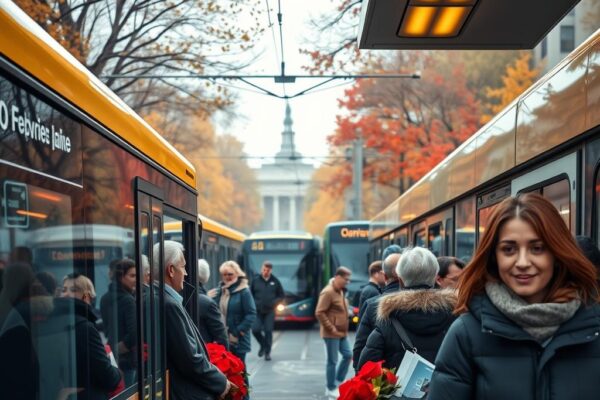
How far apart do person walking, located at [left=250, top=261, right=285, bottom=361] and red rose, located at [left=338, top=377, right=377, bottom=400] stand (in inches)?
583

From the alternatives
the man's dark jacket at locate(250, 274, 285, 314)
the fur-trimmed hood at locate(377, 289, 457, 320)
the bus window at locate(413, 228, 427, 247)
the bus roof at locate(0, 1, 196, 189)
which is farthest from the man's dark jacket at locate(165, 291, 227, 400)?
the man's dark jacket at locate(250, 274, 285, 314)

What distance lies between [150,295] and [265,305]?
1423cm

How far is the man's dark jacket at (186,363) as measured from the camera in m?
6.09

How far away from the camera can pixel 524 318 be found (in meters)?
3.15

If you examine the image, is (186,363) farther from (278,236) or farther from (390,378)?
(278,236)

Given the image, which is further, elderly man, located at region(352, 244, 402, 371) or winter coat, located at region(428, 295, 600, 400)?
elderly man, located at region(352, 244, 402, 371)

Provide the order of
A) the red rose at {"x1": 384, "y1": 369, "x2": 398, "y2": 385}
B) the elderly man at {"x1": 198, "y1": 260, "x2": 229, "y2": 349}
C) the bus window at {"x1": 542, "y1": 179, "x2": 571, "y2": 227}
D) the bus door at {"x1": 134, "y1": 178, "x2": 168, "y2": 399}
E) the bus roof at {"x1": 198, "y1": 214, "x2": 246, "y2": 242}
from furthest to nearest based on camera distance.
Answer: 1. the bus roof at {"x1": 198, "y1": 214, "x2": 246, "y2": 242}
2. the elderly man at {"x1": 198, "y1": 260, "x2": 229, "y2": 349}
3. the bus window at {"x1": 542, "y1": 179, "x2": 571, "y2": 227}
4. the bus door at {"x1": 134, "y1": 178, "x2": 168, "y2": 399}
5. the red rose at {"x1": 384, "y1": 369, "x2": 398, "y2": 385}

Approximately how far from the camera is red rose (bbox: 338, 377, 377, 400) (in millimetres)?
4934

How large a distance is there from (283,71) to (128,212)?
11.1 metres

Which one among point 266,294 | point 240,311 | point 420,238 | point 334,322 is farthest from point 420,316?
point 266,294

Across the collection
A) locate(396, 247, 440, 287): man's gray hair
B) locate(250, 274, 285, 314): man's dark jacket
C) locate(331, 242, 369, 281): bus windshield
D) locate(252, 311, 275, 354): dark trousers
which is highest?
locate(396, 247, 440, 287): man's gray hair

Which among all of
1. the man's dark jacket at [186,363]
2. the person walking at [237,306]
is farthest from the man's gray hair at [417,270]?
the person walking at [237,306]

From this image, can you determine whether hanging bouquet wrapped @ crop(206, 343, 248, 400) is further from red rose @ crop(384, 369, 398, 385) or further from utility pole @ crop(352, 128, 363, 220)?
utility pole @ crop(352, 128, 363, 220)

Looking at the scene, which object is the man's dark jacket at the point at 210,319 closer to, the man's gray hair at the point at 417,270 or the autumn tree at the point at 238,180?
the man's gray hair at the point at 417,270
